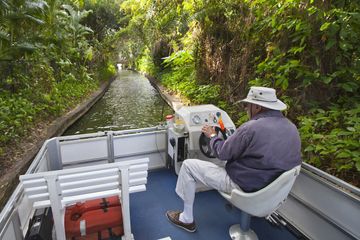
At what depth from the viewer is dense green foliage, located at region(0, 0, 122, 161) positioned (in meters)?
4.66

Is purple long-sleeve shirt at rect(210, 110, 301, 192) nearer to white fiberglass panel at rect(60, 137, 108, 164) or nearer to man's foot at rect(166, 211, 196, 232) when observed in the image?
man's foot at rect(166, 211, 196, 232)

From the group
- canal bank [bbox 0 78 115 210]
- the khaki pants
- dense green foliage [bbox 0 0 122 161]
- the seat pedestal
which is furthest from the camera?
dense green foliage [bbox 0 0 122 161]

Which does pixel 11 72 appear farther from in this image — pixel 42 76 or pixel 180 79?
pixel 180 79

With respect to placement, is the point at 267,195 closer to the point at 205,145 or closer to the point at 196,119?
the point at 205,145

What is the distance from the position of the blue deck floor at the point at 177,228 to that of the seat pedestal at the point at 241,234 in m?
0.06

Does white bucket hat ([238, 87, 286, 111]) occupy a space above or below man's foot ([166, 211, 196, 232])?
above

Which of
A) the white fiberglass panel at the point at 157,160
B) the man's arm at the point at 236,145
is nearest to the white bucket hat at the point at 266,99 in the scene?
the man's arm at the point at 236,145

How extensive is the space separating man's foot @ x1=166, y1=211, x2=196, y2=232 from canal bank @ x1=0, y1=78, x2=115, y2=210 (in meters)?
2.24

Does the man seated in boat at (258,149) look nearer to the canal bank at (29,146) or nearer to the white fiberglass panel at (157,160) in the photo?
the white fiberglass panel at (157,160)

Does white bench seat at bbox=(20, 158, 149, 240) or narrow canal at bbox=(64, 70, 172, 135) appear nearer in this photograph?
white bench seat at bbox=(20, 158, 149, 240)

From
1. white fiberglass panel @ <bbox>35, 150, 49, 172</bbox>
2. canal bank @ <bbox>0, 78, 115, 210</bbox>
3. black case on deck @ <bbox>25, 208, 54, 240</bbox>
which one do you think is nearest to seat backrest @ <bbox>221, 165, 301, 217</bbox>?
black case on deck @ <bbox>25, 208, 54, 240</bbox>

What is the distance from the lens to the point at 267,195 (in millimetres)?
1751

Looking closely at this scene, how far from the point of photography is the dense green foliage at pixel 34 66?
466 cm

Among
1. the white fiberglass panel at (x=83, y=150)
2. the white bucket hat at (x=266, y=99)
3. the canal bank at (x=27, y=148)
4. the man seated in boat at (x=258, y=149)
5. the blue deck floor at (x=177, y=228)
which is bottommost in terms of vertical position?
the blue deck floor at (x=177, y=228)
